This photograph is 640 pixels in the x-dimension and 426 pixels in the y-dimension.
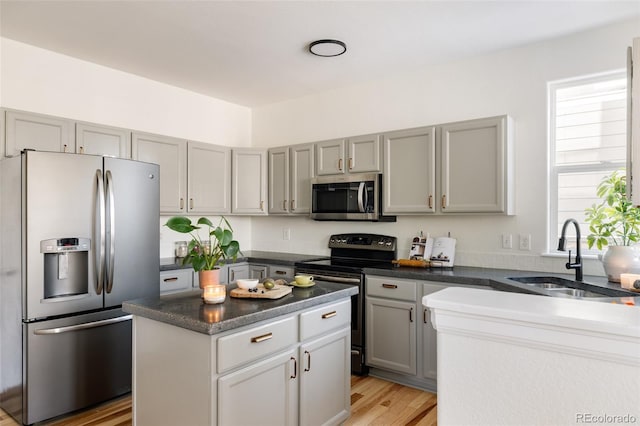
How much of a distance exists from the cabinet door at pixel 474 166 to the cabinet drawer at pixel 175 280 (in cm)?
237

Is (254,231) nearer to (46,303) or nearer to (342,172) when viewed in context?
(342,172)

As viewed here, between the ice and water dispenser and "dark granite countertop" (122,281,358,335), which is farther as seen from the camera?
the ice and water dispenser

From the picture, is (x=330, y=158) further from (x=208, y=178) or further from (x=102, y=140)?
(x=102, y=140)

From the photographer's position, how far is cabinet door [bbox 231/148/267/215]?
177 inches

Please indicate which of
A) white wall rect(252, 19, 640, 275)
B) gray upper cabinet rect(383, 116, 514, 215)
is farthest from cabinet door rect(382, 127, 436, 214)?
white wall rect(252, 19, 640, 275)

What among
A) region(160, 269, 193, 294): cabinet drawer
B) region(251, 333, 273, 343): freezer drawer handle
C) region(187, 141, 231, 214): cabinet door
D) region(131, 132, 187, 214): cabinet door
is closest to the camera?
region(251, 333, 273, 343): freezer drawer handle

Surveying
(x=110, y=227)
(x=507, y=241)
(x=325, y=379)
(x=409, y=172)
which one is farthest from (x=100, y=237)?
(x=507, y=241)

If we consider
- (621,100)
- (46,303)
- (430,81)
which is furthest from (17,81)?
(621,100)

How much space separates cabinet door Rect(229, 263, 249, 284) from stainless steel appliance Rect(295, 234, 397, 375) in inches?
29.0

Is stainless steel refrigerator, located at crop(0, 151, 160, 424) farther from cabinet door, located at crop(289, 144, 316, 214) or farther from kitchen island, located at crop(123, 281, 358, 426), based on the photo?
cabinet door, located at crop(289, 144, 316, 214)

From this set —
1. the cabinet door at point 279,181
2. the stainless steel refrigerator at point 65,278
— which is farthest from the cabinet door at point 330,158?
the stainless steel refrigerator at point 65,278

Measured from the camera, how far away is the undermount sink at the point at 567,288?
2375 mm

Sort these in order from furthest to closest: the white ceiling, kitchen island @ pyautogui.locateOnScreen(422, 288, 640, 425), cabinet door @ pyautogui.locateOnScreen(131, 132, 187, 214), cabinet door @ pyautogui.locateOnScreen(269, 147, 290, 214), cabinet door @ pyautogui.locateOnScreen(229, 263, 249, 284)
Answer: cabinet door @ pyautogui.locateOnScreen(269, 147, 290, 214), cabinet door @ pyautogui.locateOnScreen(229, 263, 249, 284), cabinet door @ pyautogui.locateOnScreen(131, 132, 187, 214), the white ceiling, kitchen island @ pyautogui.locateOnScreen(422, 288, 640, 425)

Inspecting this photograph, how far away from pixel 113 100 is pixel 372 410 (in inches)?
136
